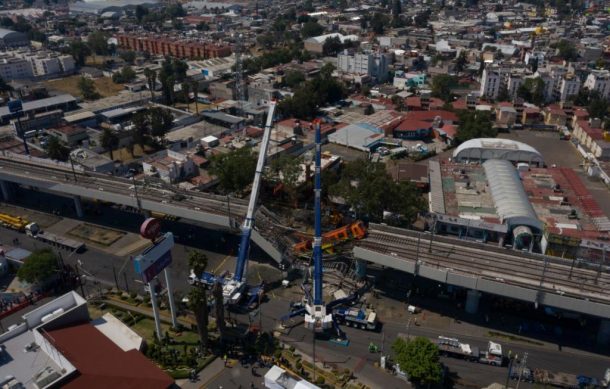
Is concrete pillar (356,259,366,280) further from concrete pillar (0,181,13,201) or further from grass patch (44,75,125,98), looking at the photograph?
grass patch (44,75,125,98)

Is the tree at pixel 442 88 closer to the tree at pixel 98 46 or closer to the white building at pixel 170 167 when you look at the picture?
the white building at pixel 170 167

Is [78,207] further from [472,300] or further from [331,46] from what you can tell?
[331,46]

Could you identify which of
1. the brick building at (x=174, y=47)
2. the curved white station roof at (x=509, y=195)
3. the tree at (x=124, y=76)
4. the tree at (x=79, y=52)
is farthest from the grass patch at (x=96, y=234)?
the tree at (x=79, y=52)

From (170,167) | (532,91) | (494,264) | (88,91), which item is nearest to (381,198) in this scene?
(494,264)

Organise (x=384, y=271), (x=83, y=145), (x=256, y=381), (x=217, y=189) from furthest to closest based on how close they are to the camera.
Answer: (x=83, y=145)
(x=217, y=189)
(x=384, y=271)
(x=256, y=381)

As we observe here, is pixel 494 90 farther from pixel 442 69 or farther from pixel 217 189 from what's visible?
pixel 217 189

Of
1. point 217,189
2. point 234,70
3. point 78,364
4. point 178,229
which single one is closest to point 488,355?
point 78,364
